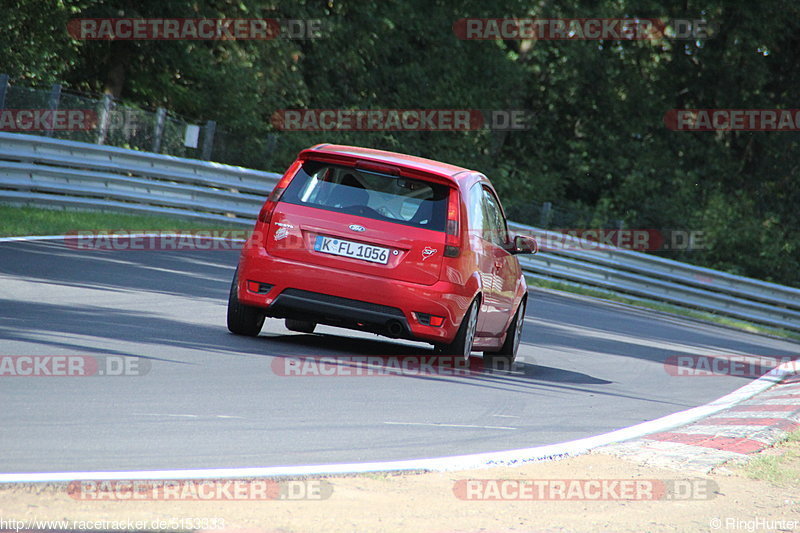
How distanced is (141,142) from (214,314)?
12226 mm

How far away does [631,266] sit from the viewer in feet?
86.0

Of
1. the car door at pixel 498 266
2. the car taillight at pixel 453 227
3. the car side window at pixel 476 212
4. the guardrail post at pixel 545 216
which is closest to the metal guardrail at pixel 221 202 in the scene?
the guardrail post at pixel 545 216

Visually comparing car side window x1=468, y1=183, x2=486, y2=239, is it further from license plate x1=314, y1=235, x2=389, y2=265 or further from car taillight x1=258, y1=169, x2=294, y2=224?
car taillight x1=258, y1=169, x2=294, y2=224

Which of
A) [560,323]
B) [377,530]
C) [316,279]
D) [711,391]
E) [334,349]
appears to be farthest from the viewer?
[560,323]

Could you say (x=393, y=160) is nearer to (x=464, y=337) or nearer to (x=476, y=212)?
(x=476, y=212)

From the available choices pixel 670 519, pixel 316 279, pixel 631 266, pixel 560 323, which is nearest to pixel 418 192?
pixel 316 279

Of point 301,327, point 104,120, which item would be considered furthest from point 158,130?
point 301,327

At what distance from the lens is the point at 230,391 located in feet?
25.2

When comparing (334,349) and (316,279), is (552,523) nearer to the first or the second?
(316,279)

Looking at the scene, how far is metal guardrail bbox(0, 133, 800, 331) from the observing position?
19.8 m

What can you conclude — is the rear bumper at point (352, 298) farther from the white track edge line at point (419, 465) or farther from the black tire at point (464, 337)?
the white track edge line at point (419, 465)

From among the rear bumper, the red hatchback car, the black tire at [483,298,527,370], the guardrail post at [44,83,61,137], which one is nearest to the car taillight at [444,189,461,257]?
the red hatchback car

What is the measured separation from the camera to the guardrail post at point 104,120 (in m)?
22.1

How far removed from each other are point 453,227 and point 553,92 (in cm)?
3027
